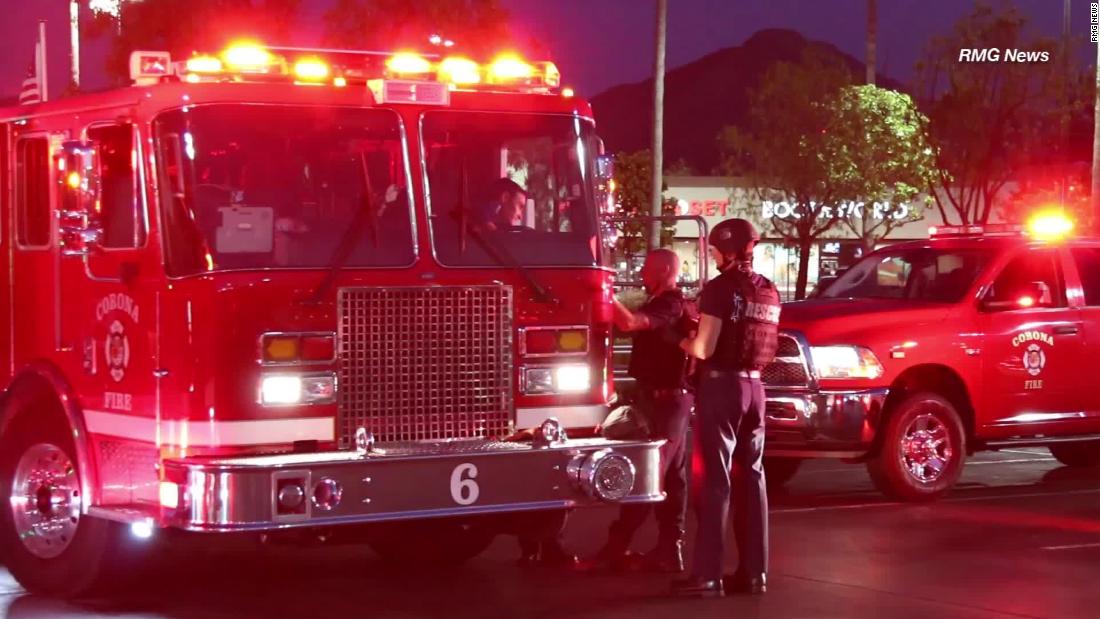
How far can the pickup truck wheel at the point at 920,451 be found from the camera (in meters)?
14.1

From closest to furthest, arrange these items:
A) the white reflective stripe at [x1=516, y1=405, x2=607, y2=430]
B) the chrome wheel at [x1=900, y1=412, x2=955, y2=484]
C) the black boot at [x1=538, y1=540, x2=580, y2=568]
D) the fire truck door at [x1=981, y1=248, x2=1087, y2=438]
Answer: the white reflective stripe at [x1=516, y1=405, x2=607, y2=430], the black boot at [x1=538, y1=540, x2=580, y2=568], the chrome wheel at [x1=900, y1=412, x2=955, y2=484], the fire truck door at [x1=981, y1=248, x2=1087, y2=438]

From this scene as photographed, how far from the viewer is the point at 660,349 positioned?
10812 millimetres

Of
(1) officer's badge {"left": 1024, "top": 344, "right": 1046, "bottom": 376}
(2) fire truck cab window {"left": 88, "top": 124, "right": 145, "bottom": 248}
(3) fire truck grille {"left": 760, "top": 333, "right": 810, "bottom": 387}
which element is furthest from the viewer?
(1) officer's badge {"left": 1024, "top": 344, "right": 1046, "bottom": 376}

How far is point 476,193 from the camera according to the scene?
9914 mm

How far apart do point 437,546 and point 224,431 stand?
8.70ft

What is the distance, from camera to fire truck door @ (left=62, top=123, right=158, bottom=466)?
9320 mm

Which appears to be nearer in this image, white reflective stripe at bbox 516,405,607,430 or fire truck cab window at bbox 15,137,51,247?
white reflective stripe at bbox 516,405,607,430

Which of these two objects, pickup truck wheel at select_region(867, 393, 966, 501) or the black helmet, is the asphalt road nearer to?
pickup truck wheel at select_region(867, 393, 966, 501)

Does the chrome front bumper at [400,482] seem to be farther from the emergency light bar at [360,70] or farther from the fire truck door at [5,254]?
the fire truck door at [5,254]

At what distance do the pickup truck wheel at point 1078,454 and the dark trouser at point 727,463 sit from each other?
7.32 m

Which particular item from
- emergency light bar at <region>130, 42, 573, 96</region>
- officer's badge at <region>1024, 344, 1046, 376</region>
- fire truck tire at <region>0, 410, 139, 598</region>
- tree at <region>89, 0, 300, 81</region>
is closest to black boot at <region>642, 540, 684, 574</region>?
emergency light bar at <region>130, 42, 573, 96</region>

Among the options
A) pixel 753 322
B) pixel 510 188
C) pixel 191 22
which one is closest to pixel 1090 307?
pixel 753 322

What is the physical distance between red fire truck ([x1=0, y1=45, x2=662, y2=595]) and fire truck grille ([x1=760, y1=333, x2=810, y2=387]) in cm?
396

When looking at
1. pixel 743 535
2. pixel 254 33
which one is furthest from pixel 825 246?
pixel 743 535
